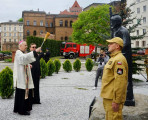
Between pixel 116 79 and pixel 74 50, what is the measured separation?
32.1 m

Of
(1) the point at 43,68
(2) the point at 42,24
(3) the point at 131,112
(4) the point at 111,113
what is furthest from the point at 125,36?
(2) the point at 42,24

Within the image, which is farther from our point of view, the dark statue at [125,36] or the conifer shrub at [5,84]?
the conifer shrub at [5,84]

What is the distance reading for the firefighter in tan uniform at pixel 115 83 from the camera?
106 inches

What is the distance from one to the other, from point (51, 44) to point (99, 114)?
34050 mm

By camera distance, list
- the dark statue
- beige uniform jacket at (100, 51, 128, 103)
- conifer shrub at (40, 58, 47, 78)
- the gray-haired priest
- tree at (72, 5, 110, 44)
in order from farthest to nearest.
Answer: tree at (72, 5, 110, 44) → conifer shrub at (40, 58, 47, 78) → the gray-haired priest → the dark statue → beige uniform jacket at (100, 51, 128, 103)

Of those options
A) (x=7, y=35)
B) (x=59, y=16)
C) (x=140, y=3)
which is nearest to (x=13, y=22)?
(x=7, y=35)

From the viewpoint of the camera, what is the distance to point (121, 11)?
33.2ft

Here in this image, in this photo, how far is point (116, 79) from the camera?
2.71m

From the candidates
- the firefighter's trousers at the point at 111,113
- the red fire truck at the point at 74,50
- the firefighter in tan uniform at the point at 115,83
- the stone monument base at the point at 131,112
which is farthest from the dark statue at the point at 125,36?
the red fire truck at the point at 74,50

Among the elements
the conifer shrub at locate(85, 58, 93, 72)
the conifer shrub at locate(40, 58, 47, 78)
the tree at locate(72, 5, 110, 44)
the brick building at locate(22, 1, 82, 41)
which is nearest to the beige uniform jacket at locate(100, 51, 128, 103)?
the conifer shrub at locate(40, 58, 47, 78)

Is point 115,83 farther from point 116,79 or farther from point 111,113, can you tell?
point 111,113

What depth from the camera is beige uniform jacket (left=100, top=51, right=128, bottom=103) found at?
270cm

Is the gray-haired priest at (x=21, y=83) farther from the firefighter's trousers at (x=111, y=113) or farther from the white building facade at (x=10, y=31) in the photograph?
the white building facade at (x=10, y=31)

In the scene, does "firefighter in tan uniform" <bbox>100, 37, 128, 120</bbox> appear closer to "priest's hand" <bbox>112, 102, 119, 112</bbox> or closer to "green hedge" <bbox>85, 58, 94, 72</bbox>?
"priest's hand" <bbox>112, 102, 119, 112</bbox>
